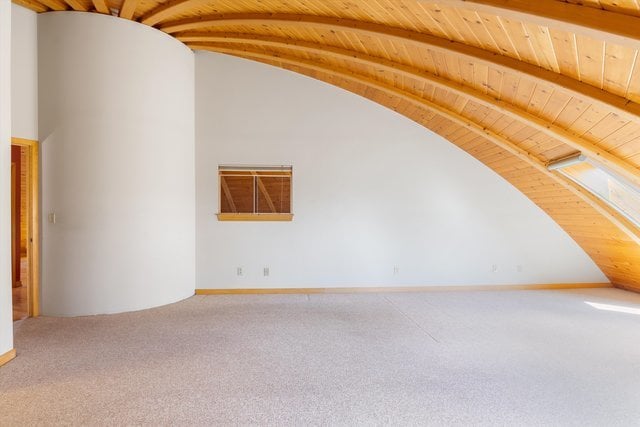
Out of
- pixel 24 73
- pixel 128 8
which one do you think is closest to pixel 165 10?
pixel 128 8

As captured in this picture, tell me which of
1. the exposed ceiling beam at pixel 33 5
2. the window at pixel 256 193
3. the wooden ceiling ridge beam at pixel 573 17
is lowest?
the window at pixel 256 193

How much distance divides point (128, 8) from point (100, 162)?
183 cm

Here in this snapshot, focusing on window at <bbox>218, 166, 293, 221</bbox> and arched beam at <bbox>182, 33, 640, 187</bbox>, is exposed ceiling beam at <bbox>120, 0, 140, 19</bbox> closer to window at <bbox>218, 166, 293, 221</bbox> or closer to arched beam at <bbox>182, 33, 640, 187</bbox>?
arched beam at <bbox>182, 33, 640, 187</bbox>

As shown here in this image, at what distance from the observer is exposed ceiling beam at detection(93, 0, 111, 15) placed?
429 cm

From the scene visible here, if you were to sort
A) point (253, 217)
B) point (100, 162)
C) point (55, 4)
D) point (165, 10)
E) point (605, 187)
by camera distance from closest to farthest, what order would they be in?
1. point (165, 10)
2. point (55, 4)
3. point (100, 162)
4. point (605, 187)
5. point (253, 217)

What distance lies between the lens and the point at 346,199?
235 inches

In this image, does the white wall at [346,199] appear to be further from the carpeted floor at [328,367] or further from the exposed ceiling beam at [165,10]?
the exposed ceiling beam at [165,10]

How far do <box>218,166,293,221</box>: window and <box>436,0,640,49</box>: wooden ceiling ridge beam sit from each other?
3.97 meters

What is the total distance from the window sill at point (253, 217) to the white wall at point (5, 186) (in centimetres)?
286

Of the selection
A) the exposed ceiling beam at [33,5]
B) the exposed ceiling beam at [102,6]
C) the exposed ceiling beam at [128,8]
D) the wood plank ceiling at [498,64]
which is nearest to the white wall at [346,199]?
the wood plank ceiling at [498,64]

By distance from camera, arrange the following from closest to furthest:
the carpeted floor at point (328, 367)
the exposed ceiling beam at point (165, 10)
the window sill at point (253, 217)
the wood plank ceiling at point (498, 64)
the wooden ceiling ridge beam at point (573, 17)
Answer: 1. the wooden ceiling ridge beam at point (573, 17)
2. the carpeted floor at point (328, 367)
3. the wood plank ceiling at point (498, 64)
4. the exposed ceiling beam at point (165, 10)
5. the window sill at point (253, 217)

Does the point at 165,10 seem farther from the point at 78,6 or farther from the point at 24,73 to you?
the point at 24,73

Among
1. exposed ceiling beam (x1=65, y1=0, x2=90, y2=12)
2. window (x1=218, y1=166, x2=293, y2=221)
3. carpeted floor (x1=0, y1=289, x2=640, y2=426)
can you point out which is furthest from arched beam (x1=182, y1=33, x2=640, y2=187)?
window (x1=218, y1=166, x2=293, y2=221)

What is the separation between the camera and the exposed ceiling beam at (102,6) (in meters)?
4.29
